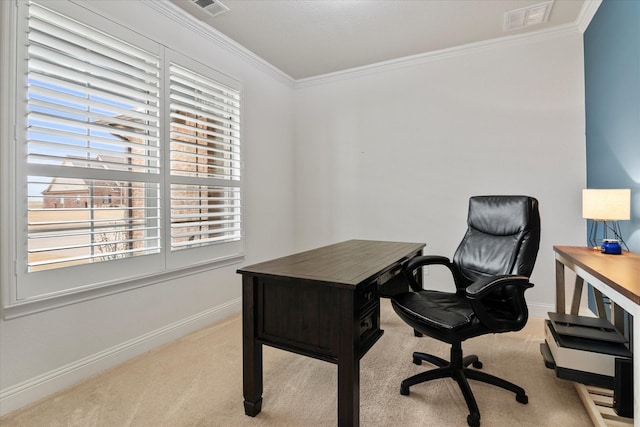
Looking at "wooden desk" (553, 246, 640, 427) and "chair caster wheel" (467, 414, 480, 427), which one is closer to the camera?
"wooden desk" (553, 246, 640, 427)

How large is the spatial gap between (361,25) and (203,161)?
1.84m

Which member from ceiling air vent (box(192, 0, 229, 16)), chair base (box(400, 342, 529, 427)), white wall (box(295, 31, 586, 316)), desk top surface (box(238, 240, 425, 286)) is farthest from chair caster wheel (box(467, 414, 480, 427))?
ceiling air vent (box(192, 0, 229, 16))

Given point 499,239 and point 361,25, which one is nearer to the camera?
point 499,239

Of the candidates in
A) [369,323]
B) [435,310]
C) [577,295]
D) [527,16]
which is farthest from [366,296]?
[527,16]

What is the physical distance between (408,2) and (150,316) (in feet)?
10.2

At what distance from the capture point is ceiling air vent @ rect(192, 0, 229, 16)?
2457 mm

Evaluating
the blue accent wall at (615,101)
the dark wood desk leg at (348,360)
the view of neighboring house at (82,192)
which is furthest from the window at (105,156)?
the blue accent wall at (615,101)

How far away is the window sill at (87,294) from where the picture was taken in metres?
1.74

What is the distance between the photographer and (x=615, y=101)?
2.24 metres

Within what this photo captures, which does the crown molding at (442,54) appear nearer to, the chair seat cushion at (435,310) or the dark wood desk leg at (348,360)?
the chair seat cushion at (435,310)

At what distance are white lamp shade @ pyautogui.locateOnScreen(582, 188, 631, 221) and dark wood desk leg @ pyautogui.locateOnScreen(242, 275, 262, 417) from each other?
2138 millimetres

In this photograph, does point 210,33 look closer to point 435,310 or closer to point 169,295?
point 169,295

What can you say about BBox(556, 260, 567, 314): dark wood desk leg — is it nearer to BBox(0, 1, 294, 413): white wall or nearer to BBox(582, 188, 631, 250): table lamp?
BBox(582, 188, 631, 250): table lamp

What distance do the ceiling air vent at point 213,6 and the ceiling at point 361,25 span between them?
1.5 inches
